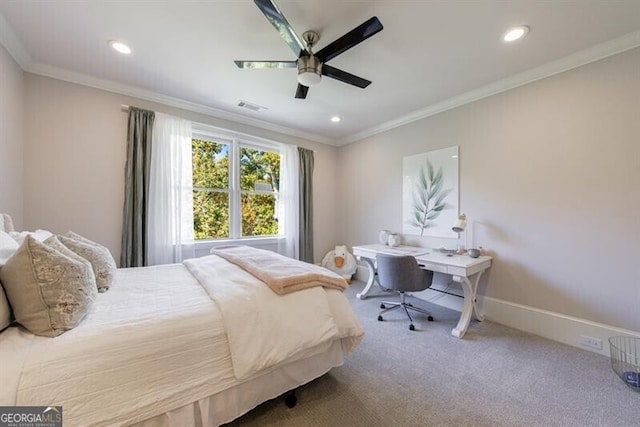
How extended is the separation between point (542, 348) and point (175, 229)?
4.11 m

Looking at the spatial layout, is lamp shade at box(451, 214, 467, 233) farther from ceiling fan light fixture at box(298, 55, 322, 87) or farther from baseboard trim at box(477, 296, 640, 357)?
ceiling fan light fixture at box(298, 55, 322, 87)

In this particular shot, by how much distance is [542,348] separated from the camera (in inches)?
88.3

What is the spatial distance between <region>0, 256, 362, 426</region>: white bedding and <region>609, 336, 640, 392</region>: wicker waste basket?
2364 mm

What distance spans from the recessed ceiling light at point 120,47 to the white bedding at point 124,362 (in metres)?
2.15

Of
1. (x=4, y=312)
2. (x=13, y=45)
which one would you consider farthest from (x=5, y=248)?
(x=13, y=45)

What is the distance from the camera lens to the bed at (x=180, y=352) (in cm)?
95

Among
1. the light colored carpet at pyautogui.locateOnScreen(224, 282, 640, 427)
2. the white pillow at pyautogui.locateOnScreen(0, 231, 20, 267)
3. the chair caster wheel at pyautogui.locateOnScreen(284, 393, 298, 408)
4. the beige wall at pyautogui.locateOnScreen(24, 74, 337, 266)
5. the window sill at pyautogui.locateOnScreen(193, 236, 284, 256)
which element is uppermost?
the beige wall at pyautogui.locateOnScreen(24, 74, 337, 266)

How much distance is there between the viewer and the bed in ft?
3.12

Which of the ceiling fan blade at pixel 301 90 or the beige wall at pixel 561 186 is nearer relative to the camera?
the beige wall at pixel 561 186

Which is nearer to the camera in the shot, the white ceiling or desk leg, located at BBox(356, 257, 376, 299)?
the white ceiling

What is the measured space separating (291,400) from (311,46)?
2696mm

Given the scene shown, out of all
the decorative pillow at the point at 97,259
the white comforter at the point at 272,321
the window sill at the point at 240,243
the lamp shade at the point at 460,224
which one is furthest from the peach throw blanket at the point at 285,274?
the lamp shade at the point at 460,224

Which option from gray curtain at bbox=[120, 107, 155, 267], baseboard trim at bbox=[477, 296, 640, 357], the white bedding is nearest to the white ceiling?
gray curtain at bbox=[120, 107, 155, 267]

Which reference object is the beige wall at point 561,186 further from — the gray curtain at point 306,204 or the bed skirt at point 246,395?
the bed skirt at point 246,395
